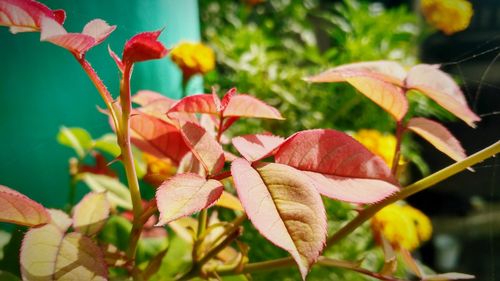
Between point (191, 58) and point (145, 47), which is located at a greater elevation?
point (145, 47)

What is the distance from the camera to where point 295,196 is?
267 mm

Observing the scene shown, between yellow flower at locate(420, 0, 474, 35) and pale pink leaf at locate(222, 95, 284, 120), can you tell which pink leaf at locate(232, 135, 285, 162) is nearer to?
pale pink leaf at locate(222, 95, 284, 120)

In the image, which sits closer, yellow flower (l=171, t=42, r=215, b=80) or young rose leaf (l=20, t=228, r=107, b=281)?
young rose leaf (l=20, t=228, r=107, b=281)

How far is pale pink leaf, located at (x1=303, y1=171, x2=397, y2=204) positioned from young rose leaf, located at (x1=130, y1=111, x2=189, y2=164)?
13 cm

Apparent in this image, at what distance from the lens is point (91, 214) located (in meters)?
0.38

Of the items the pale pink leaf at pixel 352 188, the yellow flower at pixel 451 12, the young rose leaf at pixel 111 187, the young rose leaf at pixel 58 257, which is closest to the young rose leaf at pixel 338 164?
the pale pink leaf at pixel 352 188

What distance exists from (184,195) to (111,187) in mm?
276

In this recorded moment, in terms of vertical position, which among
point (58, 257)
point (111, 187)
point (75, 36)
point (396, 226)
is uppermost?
point (75, 36)

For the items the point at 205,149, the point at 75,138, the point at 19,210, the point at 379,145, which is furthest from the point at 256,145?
the point at 379,145

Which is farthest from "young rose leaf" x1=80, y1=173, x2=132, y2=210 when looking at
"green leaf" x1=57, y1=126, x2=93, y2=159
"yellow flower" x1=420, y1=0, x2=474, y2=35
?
"yellow flower" x1=420, y1=0, x2=474, y2=35

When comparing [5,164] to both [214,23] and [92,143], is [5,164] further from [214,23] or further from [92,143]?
[214,23]

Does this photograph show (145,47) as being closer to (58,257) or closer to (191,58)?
(58,257)

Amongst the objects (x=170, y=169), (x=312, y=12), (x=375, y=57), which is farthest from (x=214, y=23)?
(x=170, y=169)

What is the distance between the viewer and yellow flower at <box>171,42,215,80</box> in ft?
2.02
